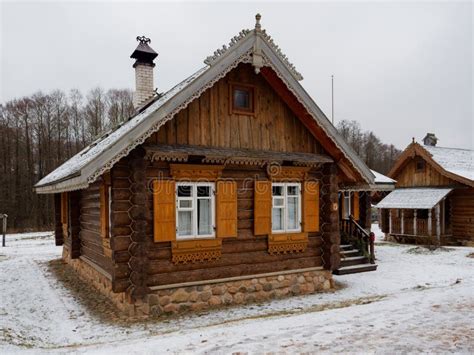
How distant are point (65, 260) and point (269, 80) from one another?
12.2m

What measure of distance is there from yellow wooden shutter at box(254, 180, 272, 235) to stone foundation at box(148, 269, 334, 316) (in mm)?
1340

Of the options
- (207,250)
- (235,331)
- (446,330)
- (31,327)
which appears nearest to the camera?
(446,330)

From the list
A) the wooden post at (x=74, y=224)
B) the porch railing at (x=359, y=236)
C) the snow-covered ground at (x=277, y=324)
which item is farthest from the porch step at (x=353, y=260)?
the wooden post at (x=74, y=224)

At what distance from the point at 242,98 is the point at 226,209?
3027 mm

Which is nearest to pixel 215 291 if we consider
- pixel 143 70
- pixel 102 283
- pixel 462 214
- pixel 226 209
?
pixel 226 209

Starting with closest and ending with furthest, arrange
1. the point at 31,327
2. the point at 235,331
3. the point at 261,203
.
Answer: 1. the point at 235,331
2. the point at 31,327
3. the point at 261,203

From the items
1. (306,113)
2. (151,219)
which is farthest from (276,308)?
(306,113)

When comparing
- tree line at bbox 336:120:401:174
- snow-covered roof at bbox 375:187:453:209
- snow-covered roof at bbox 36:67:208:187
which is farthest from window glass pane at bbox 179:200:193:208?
tree line at bbox 336:120:401:174

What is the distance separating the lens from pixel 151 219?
933 cm

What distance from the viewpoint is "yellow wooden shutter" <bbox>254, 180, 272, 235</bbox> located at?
35.0 feet

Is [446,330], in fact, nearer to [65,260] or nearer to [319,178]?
[319,178]

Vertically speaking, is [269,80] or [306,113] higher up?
[269,80]

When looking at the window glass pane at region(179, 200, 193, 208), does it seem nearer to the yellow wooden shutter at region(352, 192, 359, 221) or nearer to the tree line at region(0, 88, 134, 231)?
the yellow wooden shutter at region(352, 192, 359, 221)

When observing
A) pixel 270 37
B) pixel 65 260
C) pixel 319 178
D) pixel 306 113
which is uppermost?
pixel 270 37
